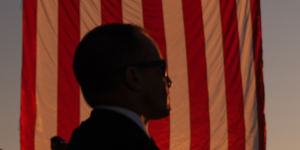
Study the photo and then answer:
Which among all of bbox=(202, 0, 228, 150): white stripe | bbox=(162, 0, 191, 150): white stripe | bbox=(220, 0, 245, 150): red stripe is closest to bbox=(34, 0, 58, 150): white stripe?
bbox=(162, 0, 191, 150): white stripe

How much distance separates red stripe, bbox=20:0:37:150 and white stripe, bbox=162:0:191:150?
1252 millimetres

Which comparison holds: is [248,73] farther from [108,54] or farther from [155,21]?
[108,54]

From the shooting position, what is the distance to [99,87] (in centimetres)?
83

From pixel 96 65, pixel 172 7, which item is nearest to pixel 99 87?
pixel 96 65

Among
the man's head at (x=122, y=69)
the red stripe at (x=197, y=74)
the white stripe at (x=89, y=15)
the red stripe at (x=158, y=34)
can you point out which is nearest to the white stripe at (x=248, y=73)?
the red stripe at (x=197, y=74)

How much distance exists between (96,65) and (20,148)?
3803mm

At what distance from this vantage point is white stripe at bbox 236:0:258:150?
4695 millimetres

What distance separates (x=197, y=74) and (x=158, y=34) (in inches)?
21.0

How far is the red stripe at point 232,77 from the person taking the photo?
4.65 m

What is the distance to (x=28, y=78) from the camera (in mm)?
4414

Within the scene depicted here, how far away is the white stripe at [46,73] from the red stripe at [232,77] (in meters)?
1.63

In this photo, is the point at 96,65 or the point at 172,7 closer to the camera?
the point at 96,65

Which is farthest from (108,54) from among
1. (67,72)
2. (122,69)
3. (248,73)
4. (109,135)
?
(248,73)

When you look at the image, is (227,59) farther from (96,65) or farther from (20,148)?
(96,65)
